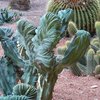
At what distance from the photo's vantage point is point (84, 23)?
8.45 meters

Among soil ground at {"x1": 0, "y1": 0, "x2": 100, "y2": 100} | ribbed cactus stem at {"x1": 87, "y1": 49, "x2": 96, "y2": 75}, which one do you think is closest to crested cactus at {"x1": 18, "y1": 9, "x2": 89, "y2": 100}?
soil ground at {"x1": 0, "y1": 0, "x2": 100, "y2": 100}

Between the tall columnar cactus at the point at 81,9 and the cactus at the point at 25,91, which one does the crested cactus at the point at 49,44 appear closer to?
the cactus at the point at 25,91

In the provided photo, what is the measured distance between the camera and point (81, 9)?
27.4ft

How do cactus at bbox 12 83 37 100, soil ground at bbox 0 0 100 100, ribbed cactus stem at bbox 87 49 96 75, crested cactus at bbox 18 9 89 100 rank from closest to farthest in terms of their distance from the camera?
crested cactus at bbox 18 9 89 100, cactus at bbox 12 83 37 100, soil ground at bbox 0 0 100 100, ribbed cactus stem at bbox 87 49 96 75

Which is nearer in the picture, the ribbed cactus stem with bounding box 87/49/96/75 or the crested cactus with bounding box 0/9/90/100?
the crested cactus with bounding box 0/9/90/100

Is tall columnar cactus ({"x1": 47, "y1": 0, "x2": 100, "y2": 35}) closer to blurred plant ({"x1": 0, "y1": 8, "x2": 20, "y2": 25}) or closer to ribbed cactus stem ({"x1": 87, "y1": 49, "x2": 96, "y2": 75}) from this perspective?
blurred plant ({"x1": 0, "y1": 8, "x2": 20, "y2": 25})

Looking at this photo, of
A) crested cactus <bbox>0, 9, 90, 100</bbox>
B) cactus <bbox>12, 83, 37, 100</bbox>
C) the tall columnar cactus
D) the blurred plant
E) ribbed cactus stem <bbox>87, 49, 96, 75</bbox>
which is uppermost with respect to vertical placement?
crested cactus <bbox>0, 9, 90, 100</bbox>

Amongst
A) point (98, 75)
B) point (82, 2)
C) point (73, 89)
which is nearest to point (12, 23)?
point (82, 2)

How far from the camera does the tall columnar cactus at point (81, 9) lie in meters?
8.34

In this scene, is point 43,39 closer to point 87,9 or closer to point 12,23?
point 87,9

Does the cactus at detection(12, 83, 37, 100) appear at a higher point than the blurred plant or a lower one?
higher

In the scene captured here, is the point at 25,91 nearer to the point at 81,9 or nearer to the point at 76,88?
the point at 76,88

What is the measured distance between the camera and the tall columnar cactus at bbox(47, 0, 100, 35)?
834 cm

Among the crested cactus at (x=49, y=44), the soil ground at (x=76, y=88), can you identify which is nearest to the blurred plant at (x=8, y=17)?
the soil ground at (x=76, y=88)
